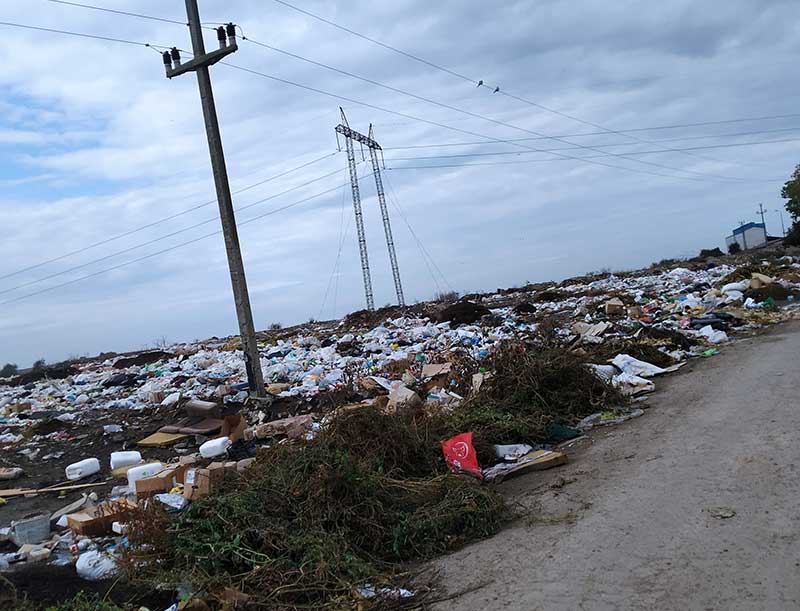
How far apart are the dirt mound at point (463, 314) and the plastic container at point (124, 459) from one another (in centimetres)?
840

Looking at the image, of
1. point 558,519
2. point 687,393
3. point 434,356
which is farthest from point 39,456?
point 687,393

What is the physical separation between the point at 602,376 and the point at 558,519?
3.41m

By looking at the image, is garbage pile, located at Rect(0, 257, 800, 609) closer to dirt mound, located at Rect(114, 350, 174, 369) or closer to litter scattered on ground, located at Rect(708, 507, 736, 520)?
litter scattered on ground, located at Rect(708, 507, 736, 520)

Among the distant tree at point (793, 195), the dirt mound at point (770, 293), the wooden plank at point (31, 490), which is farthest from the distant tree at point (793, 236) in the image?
the wooden plank at point (31, 490)

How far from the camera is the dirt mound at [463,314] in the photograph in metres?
14.0

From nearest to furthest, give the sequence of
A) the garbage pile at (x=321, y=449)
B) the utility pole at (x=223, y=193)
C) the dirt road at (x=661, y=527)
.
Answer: the dirt road at (x=661, y=527) → the garbage pile at (x=321, y=449) → the utility pole at (x=223, y=193)

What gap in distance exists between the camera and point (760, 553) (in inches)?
111

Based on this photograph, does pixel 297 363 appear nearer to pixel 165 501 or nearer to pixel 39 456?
pixel 39 456

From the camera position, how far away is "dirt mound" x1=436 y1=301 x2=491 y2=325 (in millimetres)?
14016

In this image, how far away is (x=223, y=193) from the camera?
352 inches

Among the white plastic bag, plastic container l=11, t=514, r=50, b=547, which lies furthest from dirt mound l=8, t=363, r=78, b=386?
the white plastic bag

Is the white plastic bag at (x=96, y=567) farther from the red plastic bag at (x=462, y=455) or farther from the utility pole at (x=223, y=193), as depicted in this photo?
the utility pole at (x=223, y=193)

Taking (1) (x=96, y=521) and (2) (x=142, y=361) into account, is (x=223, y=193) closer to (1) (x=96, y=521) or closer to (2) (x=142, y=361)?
(1) (x=96, y=521)

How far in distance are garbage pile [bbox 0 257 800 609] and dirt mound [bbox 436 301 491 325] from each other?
1553 mm
